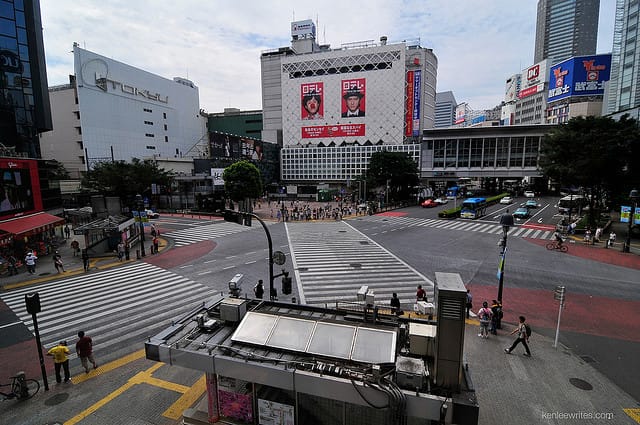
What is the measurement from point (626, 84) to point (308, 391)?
74609 mm

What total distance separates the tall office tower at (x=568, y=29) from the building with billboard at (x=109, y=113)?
216829mm

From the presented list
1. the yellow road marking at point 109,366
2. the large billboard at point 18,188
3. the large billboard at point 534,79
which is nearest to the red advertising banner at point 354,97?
the large billboard at point 18,188

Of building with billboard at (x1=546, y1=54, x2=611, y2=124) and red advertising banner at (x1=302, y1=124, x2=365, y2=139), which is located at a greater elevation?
building with billboard at (x1=546, y1=54, x2=611, y2=124)

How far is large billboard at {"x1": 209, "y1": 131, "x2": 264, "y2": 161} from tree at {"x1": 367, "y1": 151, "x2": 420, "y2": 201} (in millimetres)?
29961

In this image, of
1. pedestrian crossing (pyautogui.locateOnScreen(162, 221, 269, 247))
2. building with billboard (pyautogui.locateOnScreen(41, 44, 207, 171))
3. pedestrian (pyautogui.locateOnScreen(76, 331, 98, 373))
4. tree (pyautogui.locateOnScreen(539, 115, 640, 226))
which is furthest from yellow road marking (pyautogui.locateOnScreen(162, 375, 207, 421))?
building with billboard (pyautogui.locateOnScreen(41, 44, 207, 171))

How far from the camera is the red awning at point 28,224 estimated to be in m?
22.0

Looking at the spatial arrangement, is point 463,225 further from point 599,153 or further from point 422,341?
point 422,341

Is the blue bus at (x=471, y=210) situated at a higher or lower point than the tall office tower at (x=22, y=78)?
lower

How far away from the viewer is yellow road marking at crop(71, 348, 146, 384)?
9986 mm

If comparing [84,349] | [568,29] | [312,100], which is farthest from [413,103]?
[568,29]

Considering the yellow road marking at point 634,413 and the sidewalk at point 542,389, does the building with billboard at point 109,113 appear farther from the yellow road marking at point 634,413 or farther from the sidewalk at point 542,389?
the yellow road marking at point 634,413

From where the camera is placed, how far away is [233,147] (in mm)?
68438

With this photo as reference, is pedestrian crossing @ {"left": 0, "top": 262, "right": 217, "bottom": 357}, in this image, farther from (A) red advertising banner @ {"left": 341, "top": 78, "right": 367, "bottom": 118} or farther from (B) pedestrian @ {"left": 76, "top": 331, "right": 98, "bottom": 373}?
(A) red advertising banner @ {"left": 341, "top": 78, "right": 367, "bottom": 118}

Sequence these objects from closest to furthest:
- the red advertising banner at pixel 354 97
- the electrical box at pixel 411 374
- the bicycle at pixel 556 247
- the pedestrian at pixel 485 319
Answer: the electrical box at pixel 411 374, the pedestrian at pixel 485 319, the bicycle at pixel 556 247, the red advertising banner at pixel 354 97
